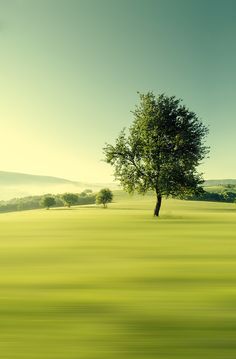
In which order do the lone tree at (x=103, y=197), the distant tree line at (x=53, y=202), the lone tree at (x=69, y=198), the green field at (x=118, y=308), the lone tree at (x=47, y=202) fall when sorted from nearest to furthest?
1. the green field at (x=118, y=308)
2. the lone tree at (x=103, y=197)
3. the lone tree at (x=47, y=202)
4. the distant tree line at (x=53, y=202)
5. the lone tree at (x=69, y=198)

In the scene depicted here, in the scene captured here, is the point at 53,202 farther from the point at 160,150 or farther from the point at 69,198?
the point at 160,150

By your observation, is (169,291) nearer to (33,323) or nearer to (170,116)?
(33,323)

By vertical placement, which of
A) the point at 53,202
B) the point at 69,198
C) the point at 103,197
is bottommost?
the point at 53,202

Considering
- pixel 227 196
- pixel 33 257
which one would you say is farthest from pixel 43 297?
pixel 227 196

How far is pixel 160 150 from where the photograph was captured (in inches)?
2074

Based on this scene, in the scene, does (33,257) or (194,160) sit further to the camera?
(194,160)

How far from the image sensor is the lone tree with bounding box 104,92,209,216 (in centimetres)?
5231

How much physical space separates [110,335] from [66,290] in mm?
3136

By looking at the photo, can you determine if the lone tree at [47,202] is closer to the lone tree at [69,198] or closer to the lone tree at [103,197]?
the lone tree at [69,198]

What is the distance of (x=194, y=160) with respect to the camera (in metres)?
53.8

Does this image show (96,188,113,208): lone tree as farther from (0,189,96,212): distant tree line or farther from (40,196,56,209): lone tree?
(0,189,96,212): distant tree line

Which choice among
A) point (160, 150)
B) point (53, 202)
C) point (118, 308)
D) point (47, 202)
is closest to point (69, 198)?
point (53, 202)

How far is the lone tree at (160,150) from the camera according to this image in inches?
2060

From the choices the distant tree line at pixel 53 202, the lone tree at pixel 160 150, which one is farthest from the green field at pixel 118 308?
the distant tree line at pixel 53 202
